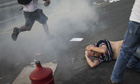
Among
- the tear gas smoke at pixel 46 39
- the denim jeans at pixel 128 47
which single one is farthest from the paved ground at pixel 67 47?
the denim jeans at pixel 128 47

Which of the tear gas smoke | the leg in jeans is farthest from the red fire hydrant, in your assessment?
the tear gas smoke

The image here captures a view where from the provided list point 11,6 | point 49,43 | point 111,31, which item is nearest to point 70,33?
point 49,43

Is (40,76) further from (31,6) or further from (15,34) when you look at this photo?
(31,6)

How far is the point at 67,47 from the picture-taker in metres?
4.27

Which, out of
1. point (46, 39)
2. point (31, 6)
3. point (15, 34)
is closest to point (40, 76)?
point (15, 34)

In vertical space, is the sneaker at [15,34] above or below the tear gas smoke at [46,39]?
above

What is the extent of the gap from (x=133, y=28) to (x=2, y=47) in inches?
164

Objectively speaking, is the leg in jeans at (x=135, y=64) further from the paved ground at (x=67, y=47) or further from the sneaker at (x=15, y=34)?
the sneaker at (x=15, y=34)

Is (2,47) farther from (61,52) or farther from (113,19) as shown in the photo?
(113,19)

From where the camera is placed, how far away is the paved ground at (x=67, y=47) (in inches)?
117

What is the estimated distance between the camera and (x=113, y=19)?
18.7ft

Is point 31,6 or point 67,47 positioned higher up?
point 31,6

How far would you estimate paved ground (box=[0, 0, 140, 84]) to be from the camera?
298 centimetres

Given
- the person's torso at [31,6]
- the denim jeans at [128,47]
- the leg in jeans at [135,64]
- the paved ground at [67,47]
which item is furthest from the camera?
the person's torso at [31,6]
